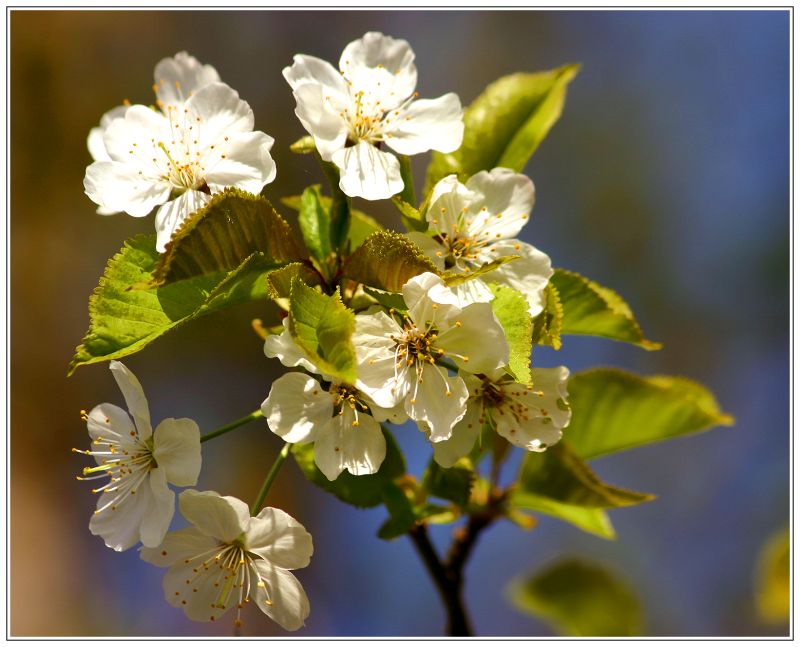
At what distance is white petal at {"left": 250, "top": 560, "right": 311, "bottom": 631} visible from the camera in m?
0.93

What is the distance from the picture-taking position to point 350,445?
34.6 inches

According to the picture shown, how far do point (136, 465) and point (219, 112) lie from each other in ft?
1.59

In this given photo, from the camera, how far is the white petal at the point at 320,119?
91cm

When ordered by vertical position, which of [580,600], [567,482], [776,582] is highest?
[567,482]

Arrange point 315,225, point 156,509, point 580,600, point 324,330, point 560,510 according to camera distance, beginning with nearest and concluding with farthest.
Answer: point 324,330
point 156,509
point 315,225
point 560,510
point 580,600

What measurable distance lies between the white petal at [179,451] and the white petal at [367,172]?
1.15ft

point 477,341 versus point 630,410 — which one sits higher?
point 477,341

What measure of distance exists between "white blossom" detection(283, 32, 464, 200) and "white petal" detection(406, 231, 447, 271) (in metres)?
0.06

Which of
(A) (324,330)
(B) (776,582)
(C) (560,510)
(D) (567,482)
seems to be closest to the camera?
(A) (324,330)

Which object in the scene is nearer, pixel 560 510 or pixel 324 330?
pixel 324 330

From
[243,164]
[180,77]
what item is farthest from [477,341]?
[180,77]

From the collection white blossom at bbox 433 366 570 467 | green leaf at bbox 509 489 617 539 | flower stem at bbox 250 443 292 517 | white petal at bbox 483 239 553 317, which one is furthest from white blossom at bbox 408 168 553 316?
green leaf at bbox 509 489 617 539

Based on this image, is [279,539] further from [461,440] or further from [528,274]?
[528,274]

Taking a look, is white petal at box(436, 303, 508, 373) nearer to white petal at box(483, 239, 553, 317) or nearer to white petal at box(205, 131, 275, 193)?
white petal at box(483, 239, 553, 317)
